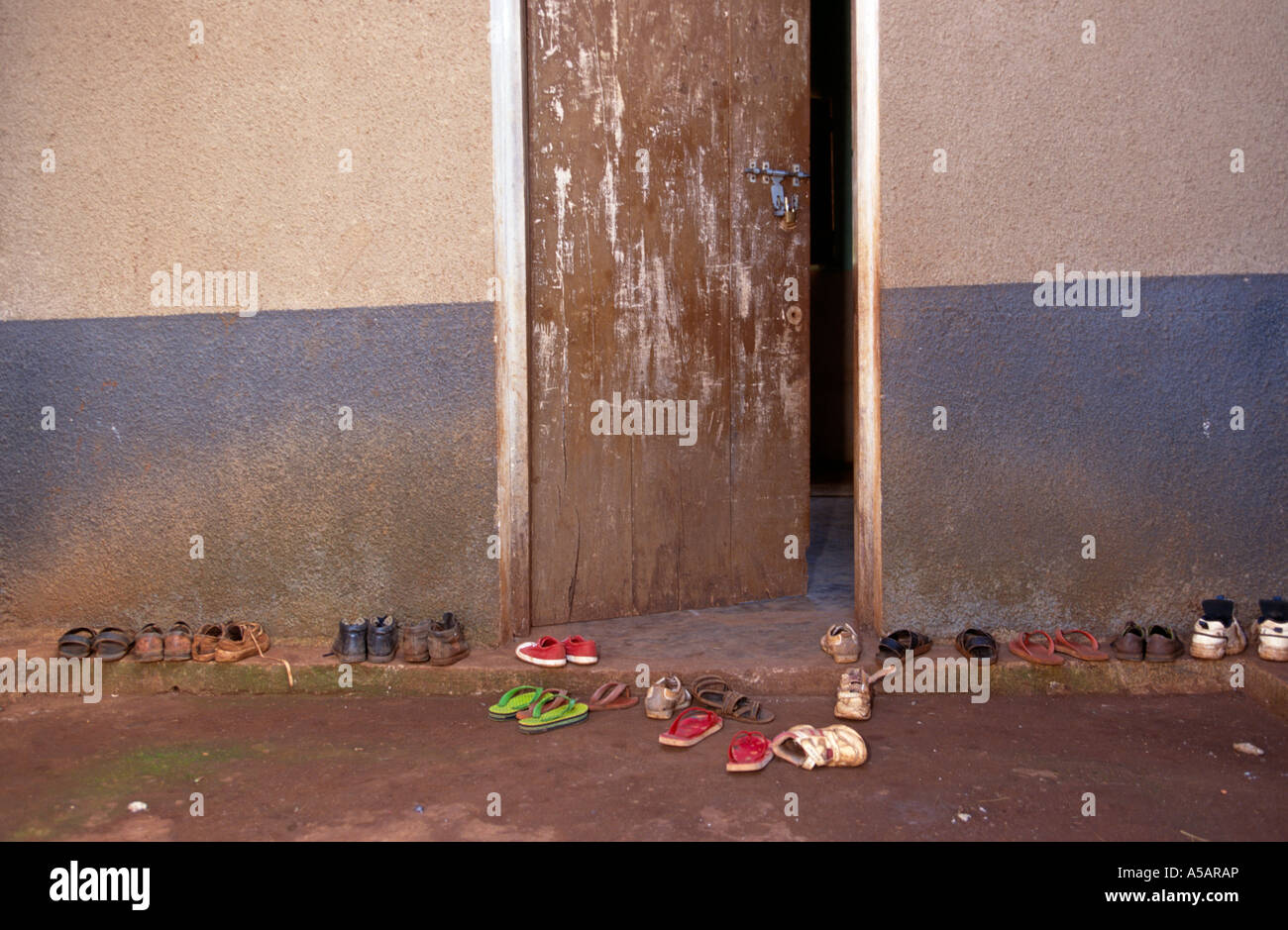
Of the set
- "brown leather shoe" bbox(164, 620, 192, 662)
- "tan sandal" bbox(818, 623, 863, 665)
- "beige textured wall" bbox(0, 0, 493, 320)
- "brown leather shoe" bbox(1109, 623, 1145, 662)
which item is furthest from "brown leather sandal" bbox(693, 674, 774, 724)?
"brown leather shoe" bbox(164, 620, 192, 662)

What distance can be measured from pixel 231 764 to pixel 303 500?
1112 mm

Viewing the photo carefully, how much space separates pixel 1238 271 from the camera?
3449 millimetres

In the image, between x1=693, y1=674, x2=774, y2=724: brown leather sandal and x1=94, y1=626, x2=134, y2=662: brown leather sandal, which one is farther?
x1=94, y1=626, x2=134, y2=662: brown leather sandal

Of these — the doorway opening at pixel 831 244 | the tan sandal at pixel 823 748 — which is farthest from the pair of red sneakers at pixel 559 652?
the doorway opening at pixel 831 244

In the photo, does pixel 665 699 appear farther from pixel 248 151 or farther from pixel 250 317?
pixel 248 151

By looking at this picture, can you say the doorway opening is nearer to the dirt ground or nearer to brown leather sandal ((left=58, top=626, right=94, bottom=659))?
the dirt ground

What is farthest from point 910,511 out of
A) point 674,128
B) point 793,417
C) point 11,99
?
point 11,99

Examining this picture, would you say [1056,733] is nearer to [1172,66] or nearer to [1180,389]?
[1180,389]

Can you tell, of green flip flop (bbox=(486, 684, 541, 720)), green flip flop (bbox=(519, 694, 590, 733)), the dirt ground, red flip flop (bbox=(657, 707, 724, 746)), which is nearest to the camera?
the dirt ground

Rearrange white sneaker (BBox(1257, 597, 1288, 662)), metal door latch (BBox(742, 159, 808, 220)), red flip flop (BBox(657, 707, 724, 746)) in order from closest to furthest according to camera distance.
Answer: red flip flop (BBox(657, 707, 724, 746)) < white sneaker (BBox(1257, 597, 1288, 662)) < metal door latch (BBox(742, 159, 808, 220))

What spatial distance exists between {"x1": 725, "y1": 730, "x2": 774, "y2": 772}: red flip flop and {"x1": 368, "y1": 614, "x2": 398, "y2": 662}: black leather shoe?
1.34 meters

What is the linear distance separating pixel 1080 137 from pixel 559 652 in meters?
2.62

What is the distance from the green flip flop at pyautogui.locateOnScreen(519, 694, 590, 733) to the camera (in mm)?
3010

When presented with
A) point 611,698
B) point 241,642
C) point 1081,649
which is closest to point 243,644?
point 241,642
